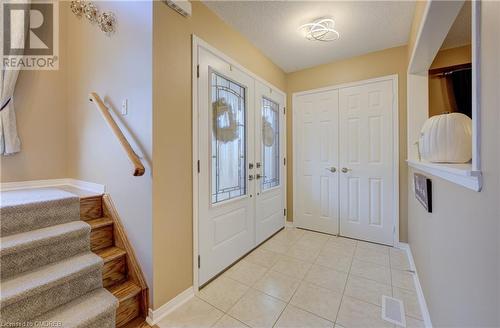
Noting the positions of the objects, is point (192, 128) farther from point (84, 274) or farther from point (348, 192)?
point (348, 192)

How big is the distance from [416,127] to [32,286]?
10.9 feet

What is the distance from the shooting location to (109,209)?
1.81m

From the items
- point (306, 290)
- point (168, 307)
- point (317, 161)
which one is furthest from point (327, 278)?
point (317, 161)

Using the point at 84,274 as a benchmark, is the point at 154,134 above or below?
above

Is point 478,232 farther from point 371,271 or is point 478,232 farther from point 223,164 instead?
point 223,164

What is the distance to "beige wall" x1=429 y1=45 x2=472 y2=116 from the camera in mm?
2281

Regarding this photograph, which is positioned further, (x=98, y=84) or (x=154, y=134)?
(x=98, y=84)

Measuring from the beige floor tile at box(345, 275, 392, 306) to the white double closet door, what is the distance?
110cm

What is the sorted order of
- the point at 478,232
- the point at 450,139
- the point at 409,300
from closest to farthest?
→ the point at 478,232 → the point at 450,139 → the point at 409,300

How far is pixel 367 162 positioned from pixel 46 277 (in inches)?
126

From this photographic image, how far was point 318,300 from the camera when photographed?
170 cm

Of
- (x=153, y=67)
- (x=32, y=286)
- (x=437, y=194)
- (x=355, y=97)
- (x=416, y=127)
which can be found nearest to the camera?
(x=32, y=286)

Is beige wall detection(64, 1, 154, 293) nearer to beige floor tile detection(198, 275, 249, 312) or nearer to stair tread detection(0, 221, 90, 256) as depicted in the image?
stair tread detection(0, 221, 90, 256)

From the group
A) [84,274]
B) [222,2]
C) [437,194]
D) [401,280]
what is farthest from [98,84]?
[401,280]
